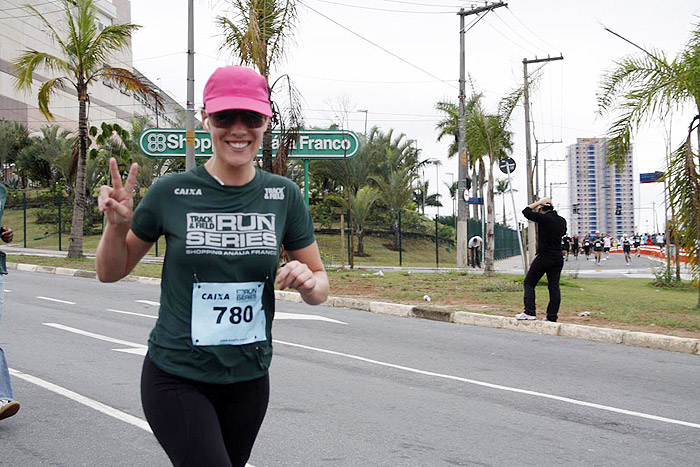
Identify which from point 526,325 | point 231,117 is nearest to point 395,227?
point 526,325

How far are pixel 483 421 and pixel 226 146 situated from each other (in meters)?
3.95

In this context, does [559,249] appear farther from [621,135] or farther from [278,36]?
[278,36]

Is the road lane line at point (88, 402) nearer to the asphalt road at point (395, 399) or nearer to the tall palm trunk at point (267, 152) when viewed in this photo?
the asphalt road at point (395, 399)

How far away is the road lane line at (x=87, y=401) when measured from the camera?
5.47 meters

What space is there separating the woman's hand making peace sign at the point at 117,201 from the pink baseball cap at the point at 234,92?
34cm

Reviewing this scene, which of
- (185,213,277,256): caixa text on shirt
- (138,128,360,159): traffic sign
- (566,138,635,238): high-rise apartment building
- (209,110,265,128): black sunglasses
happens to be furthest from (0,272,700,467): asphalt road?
(566,138,635,238): high-rise apartment building

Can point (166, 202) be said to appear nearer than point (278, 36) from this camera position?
Yes

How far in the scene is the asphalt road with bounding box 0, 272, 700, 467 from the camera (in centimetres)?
491

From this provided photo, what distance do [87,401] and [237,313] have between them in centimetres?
407

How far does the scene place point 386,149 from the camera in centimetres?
4856

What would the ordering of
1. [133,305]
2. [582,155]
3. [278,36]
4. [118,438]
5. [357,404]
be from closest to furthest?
[118,438]
[357,404]
[133,305]
[278,36]
[582,155]

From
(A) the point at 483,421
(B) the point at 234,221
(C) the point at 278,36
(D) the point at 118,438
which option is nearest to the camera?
(B) the point at 234,221

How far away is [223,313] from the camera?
2.47 metres

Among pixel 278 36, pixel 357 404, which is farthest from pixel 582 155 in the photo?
pixel 357 404
